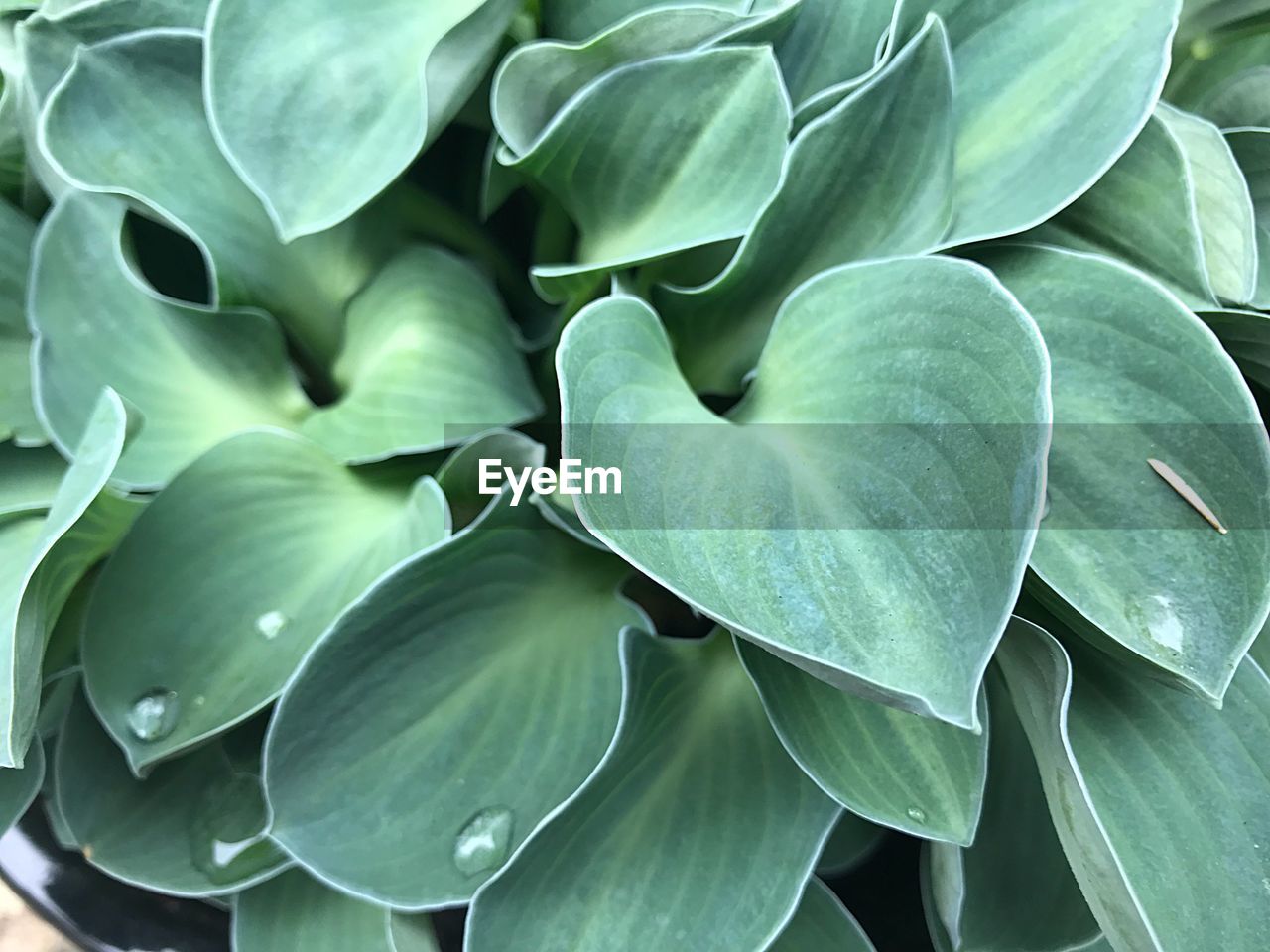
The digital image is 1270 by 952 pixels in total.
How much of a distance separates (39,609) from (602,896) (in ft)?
0.81

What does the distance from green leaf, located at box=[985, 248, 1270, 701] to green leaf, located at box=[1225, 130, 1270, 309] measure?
0.41 ft

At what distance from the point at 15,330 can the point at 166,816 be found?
0.27m

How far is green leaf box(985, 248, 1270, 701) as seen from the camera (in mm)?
309

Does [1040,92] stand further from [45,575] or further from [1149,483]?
[45,575]

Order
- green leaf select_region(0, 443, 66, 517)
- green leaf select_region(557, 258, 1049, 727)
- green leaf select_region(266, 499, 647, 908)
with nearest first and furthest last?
green leaf select_region(557, 258, 1049, 727) → green leaf select_region(266, 499, 647, 908) → green leaf select_region(0, 443, 66, 517)

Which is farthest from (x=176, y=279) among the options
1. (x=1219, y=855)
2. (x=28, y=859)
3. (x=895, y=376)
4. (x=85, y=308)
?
Result: (x=1219, y=855)

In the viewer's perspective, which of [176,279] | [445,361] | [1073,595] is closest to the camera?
[1073,595]

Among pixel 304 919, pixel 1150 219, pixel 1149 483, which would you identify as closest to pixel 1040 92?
pixel 1150 219

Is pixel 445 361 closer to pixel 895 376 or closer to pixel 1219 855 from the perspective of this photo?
pixel 895 376

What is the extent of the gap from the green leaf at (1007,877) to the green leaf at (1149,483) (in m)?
0.14

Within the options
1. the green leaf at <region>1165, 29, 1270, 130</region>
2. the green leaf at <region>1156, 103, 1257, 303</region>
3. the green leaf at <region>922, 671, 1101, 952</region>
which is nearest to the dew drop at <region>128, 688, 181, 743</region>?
the green leaf at <region>922, 671, 1101, 952</region>

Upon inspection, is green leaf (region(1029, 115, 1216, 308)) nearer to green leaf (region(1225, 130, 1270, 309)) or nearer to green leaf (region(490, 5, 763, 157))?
green leaf (region(1225, 130, 1270, 309))

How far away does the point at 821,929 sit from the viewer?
1.39 feet

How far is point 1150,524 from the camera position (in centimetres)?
33
